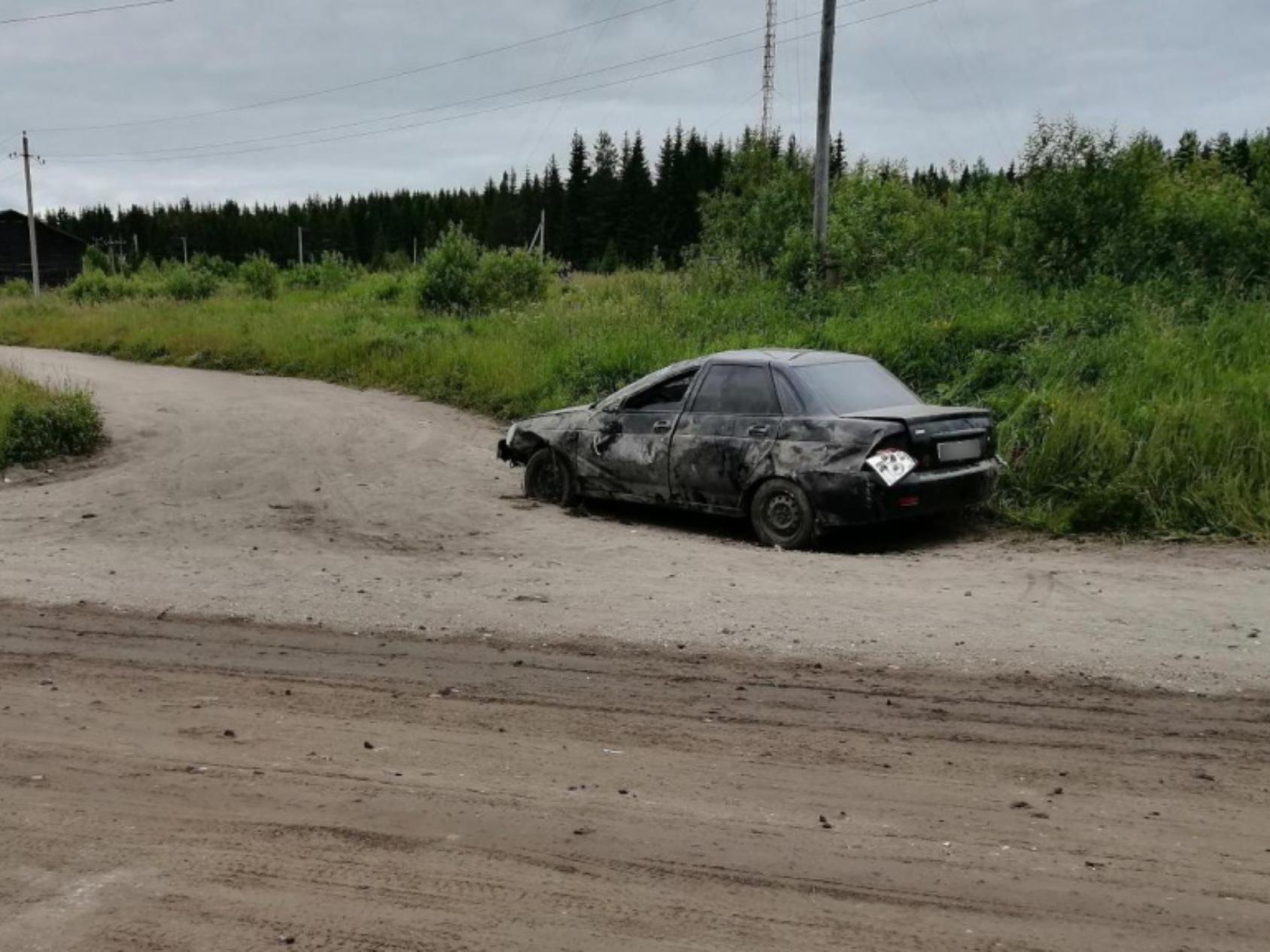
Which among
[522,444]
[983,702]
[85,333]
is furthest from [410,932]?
[85,333]

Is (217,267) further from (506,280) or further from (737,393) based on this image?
(737,393)

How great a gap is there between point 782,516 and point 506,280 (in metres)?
21.5

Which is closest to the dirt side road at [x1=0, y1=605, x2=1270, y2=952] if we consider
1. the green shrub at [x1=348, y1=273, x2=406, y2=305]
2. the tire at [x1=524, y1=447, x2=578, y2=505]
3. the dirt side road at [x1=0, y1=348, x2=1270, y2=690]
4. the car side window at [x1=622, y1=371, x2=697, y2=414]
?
the dirt side road at [x1=0, y1=348, x2=1270, y2=690]

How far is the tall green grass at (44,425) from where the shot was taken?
14.7 meters

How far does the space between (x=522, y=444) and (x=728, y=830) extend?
8019 millimetres

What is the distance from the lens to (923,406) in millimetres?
9820

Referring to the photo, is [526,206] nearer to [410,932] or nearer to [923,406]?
[923,406]

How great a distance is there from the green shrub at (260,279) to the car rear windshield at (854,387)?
39.0 m

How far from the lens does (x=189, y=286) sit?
1834 inches

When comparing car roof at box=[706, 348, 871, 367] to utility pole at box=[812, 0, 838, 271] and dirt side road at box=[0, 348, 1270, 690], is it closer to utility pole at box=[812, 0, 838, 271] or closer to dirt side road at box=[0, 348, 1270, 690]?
dirt side road at box=[0, 348, 1270, 690]

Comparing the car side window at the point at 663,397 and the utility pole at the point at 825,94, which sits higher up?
the utility pole at the point at 825,94

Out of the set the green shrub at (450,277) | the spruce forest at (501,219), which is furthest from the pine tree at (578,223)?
the green shrub at (450,277)

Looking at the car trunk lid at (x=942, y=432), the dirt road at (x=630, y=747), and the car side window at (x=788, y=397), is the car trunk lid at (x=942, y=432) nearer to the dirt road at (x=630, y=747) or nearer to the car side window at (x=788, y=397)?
the car side window at (x=788, y=397)

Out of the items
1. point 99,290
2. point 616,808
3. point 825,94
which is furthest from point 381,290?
point 616,808
